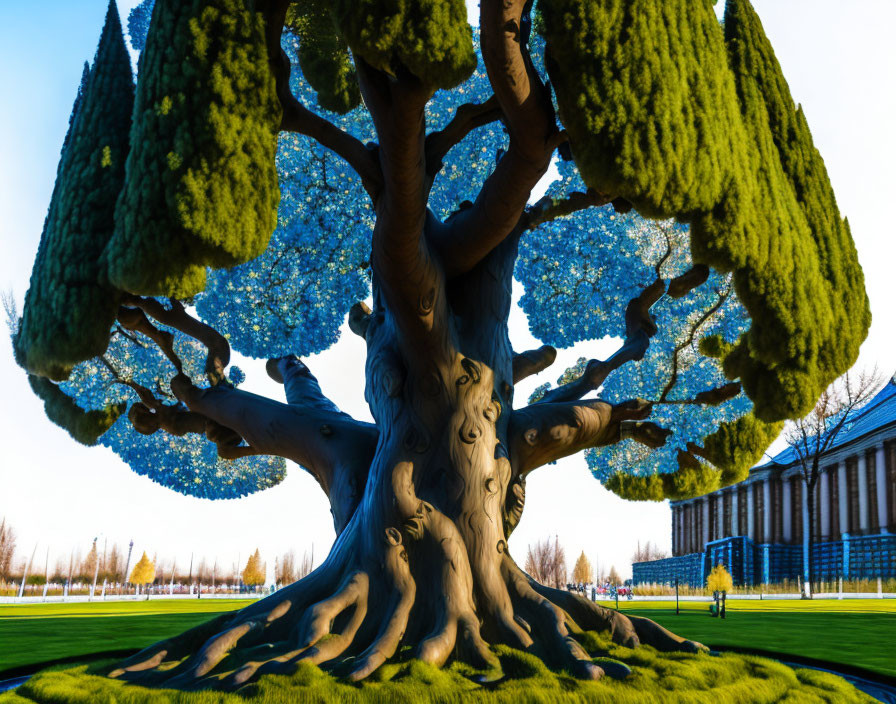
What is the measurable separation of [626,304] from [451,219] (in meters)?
3.65

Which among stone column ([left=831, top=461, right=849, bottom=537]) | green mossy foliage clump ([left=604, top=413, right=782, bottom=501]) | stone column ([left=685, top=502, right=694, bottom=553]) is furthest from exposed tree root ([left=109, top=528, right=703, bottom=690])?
stone column ([left=685, top=502, right=694, bottom=553])

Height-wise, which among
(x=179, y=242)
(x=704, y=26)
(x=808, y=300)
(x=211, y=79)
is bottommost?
(x=179, y=242)

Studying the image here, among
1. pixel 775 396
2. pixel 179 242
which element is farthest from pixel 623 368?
pixel 179 242

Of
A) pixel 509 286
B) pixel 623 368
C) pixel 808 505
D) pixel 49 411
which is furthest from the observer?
pixel 808 505

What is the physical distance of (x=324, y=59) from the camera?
8555 millimetres

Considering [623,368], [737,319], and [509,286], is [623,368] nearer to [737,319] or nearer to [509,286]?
[737,319]

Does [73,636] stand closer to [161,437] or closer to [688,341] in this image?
[161,437]

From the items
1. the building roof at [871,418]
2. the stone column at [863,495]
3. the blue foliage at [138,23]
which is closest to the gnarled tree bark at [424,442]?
the blue foliage at [138,23]

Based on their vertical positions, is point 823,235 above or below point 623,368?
above

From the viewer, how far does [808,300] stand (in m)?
6.56

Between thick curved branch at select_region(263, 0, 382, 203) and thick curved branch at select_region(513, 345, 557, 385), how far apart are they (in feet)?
11.6

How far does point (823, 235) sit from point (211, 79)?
19.2 feet

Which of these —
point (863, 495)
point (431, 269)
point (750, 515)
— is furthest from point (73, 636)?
point (750, 515)

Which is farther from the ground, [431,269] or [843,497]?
[843,497]
